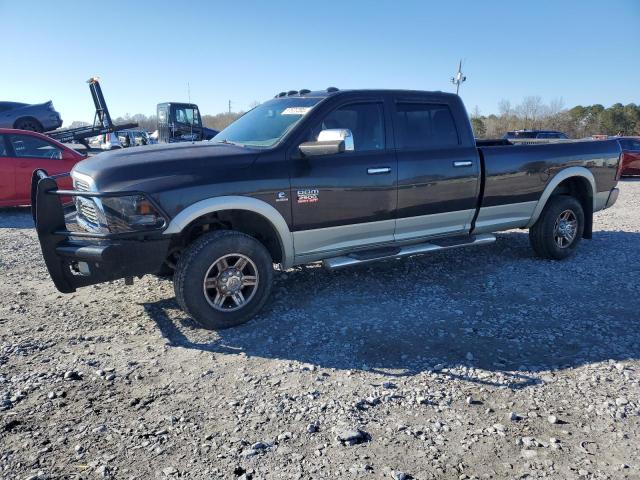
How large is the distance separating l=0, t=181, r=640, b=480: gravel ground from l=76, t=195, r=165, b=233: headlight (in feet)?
3.13

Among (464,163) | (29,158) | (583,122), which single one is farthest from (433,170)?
(583,122)

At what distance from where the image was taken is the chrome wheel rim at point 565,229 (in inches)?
253

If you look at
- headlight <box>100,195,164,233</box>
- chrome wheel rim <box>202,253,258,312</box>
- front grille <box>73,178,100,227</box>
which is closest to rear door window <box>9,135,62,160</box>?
front grille <box>73,178,100,227</box>

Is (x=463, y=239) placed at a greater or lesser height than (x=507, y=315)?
greater

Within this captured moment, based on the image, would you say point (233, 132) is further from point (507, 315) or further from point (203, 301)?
point (507, 315)

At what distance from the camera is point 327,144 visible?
4.30 m

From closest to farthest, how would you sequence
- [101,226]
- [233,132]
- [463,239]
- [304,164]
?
[101,226] < [304,164] < [233,132] < [463,239]

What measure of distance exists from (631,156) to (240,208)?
17378mm

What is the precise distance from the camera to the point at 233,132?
5242mm

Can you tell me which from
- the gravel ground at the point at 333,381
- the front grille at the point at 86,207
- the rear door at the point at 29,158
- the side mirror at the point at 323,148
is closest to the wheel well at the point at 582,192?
the gravel ground at the point at 333,381

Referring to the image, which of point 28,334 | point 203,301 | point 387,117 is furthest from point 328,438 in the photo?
point 387,117

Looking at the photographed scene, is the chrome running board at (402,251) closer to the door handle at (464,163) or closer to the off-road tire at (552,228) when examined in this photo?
the door handle at (464,163)

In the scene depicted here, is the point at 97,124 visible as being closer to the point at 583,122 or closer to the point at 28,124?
the point at 28,124

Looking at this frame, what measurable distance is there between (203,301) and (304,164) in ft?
4.91
